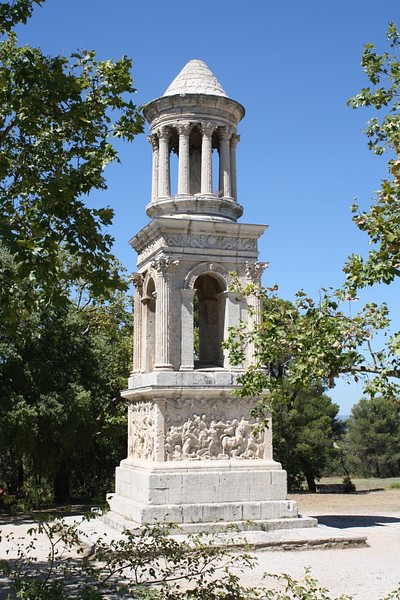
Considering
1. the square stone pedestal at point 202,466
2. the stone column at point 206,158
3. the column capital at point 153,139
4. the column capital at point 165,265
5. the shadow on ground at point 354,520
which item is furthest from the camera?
the column capital at point 153,139

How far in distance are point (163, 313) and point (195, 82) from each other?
5.71m

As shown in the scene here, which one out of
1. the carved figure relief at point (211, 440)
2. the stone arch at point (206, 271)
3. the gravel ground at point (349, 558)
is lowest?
the gravel ground at point (349, 558)

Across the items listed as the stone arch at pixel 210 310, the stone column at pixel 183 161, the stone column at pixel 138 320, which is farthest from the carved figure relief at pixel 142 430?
the stone column at pixel 183 161

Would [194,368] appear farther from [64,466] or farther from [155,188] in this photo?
[64,466]

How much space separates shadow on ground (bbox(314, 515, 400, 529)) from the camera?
1481 cm

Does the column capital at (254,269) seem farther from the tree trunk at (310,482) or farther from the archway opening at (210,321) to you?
the tree trunk at (310,482)

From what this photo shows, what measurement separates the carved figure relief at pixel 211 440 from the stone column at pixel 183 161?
17.0 ft

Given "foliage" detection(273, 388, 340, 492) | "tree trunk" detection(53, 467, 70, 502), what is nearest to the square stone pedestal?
"tree trunk" detection(53, 467, 70, 502)

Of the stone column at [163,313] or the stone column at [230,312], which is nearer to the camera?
the stone column at [163,313]

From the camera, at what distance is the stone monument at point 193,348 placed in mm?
13266

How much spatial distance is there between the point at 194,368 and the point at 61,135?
20.8 ft

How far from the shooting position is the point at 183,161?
15.3 meters

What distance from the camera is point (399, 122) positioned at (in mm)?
8898

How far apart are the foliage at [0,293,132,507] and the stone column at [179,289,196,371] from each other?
3692mm
